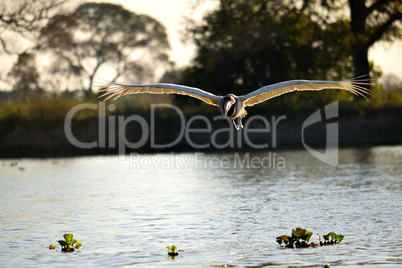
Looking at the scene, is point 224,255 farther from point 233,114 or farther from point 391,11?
point 391,11

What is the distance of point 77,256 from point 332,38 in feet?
84.5

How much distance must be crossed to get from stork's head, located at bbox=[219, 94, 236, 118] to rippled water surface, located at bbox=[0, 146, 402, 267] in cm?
213

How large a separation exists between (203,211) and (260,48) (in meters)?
21.7

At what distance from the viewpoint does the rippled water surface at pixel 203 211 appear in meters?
11.1

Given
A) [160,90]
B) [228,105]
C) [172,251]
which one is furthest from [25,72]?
[172,251]

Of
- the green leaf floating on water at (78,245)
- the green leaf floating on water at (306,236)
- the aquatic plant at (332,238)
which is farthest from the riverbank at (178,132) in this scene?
the green leaf floating on water at (306,236)

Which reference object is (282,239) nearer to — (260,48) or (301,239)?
(301,239)

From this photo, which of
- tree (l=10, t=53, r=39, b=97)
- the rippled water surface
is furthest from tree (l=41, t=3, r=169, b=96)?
the rippled water surface

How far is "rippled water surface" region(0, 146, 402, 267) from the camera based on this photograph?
11062 mm

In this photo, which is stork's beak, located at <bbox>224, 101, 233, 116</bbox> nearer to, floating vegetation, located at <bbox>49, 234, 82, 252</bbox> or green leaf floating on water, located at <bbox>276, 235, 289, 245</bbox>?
green leaf floating on water, located at <bbox>276, 235, 289, 245</bbox>

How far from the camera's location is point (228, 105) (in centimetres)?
1495

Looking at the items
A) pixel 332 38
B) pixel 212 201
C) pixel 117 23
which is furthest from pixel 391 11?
pixel 117 23

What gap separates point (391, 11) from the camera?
34.4 meters

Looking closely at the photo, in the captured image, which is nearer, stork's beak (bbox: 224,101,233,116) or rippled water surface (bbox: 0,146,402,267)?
rippled water surface (bbox: 0,146,402,267)
